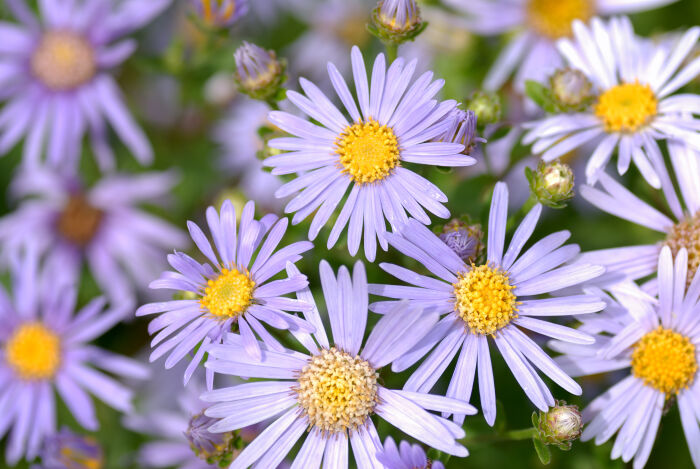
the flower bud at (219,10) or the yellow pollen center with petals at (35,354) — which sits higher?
the flower bud at (219,10)

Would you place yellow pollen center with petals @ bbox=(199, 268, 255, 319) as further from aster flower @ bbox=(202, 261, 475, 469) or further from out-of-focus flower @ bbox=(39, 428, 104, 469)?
out-of-focus flower @ bbox=(39, 428, 104, 469)

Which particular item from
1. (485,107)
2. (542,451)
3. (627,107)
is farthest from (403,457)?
(627,107)

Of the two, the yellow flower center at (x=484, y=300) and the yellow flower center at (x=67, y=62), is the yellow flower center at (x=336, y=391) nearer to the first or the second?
the yellow flower center at (x=484, y=300)

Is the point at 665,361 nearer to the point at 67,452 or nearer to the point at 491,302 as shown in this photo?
the point at 491,302

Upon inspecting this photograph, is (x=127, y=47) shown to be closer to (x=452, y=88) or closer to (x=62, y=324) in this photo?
(x=62, y=324)

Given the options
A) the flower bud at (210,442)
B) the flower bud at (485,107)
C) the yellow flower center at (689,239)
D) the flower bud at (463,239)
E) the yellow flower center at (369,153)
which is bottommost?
the flower bud at (210,442)

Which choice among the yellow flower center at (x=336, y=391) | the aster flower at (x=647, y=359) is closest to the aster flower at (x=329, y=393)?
the yellow flower center at (x=336, y=391)
